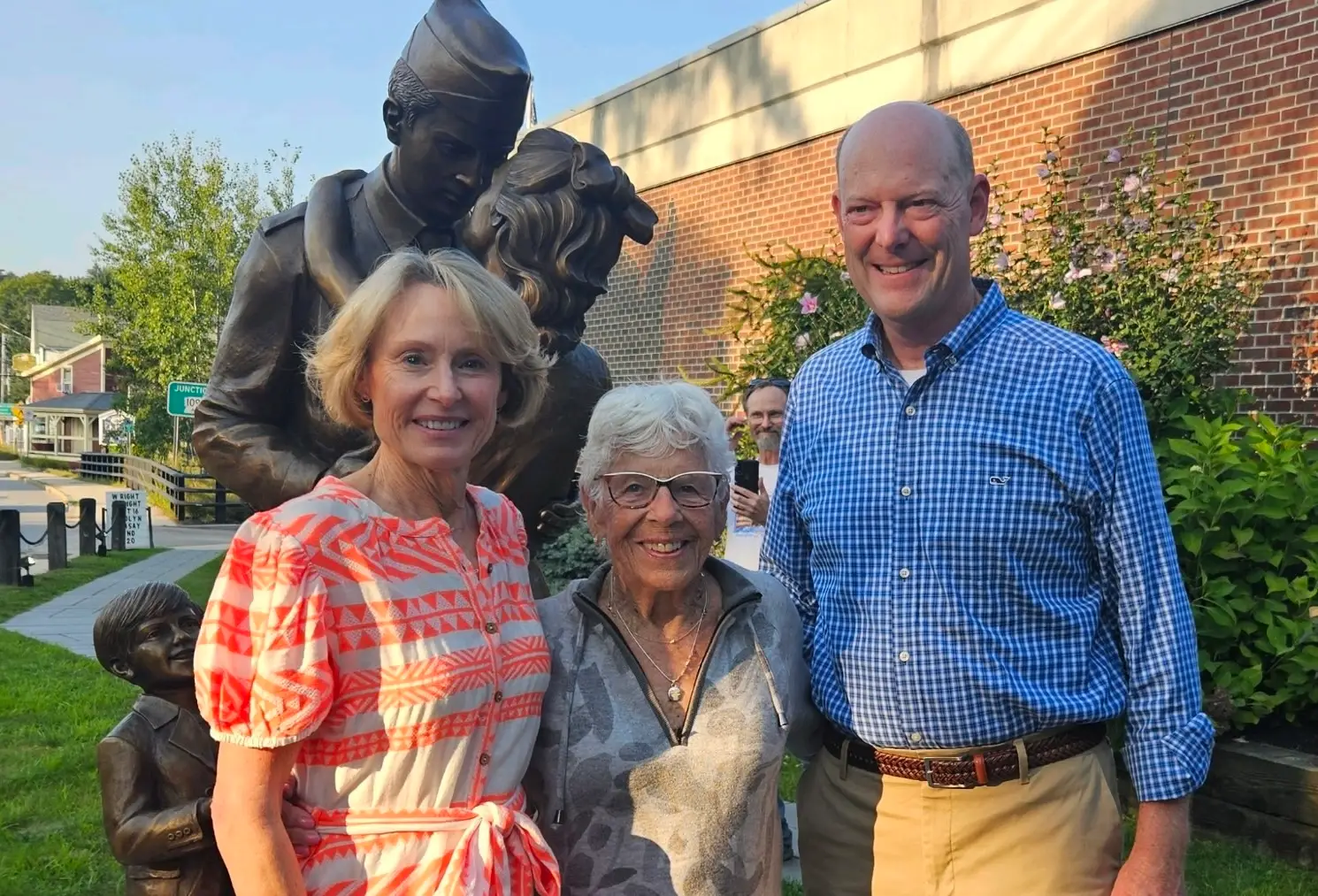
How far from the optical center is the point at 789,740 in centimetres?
228

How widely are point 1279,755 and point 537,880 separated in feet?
13.8

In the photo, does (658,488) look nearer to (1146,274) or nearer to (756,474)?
(756,474)

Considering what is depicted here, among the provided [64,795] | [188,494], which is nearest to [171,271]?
[188,494]

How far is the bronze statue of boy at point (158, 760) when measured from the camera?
1.97 meters

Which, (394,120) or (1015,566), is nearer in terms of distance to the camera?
(1015,566)

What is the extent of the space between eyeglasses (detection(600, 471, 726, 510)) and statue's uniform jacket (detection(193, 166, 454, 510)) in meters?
0.94

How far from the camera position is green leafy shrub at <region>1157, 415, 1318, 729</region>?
16.4 ft

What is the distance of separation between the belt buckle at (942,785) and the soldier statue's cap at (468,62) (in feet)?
5.60

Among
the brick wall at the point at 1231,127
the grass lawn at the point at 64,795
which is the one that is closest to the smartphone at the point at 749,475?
the grass lawn at the point at 64,795

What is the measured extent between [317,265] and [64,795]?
4195mm

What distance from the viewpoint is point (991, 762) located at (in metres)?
2.01

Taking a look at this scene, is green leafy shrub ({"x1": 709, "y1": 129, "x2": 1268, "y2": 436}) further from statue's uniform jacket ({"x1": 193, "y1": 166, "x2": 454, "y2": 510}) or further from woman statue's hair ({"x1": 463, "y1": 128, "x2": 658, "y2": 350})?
statue's uniform jacket ({"x1": 193, "y1": 166, "x2": 454, "y2": 510})

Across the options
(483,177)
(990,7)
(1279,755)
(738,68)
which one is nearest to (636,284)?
(738,68)

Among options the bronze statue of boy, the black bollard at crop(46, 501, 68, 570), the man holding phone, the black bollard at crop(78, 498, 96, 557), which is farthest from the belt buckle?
the black bollard at crop(78, 498, 96, 557)
